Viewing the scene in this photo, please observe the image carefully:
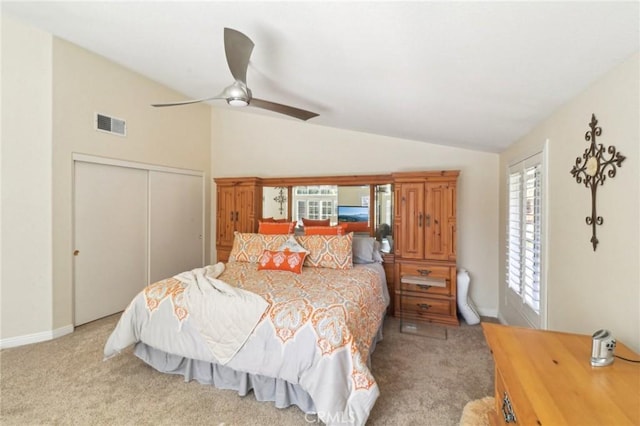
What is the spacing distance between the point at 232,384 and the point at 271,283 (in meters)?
0.82

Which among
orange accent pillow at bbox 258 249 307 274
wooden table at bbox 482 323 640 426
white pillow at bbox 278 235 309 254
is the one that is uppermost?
white pillow at bbox 278 235 309 254

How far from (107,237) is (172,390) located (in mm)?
2442

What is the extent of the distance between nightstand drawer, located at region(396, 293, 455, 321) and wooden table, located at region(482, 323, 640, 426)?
2.12 m

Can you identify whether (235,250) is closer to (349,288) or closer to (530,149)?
(349,288)

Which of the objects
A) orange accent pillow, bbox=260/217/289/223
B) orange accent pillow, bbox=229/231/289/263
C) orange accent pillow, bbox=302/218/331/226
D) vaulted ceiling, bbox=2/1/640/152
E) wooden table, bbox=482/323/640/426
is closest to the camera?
wooden table, bbox=482/323/640/426

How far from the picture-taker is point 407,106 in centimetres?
253

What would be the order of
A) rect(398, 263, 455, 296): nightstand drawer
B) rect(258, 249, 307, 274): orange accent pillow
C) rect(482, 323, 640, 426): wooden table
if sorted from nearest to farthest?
rect(482, 323, 640, 426): wooden table → rect(258, 249, 307, 274): orange accent pillow → rect(398, 263, 455, 296): nightstand drawer

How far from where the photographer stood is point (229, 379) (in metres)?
2.24

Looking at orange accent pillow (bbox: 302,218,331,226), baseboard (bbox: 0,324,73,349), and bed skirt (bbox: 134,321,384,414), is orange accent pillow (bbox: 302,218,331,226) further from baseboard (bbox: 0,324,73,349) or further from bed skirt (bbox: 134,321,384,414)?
baseboard (bbox: 0,324,73,349)

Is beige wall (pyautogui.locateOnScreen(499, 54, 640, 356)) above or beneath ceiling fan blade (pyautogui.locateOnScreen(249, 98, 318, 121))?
beneath

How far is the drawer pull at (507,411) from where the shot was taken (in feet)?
4.12

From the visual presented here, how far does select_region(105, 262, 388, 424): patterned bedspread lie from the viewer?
1764 mm

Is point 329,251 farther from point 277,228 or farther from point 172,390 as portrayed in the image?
point 172,390

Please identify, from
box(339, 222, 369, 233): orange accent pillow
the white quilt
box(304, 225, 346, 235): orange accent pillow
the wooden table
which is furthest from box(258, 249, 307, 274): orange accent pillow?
the wooden table
